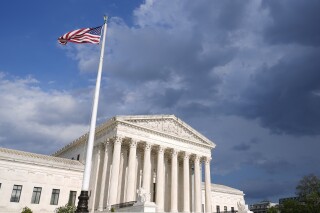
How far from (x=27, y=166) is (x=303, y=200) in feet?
176

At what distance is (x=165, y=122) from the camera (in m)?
56.4

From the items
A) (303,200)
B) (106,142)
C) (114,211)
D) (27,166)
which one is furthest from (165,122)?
(303,200)

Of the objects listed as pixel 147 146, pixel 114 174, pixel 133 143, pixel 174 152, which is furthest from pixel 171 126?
pixel 114 174

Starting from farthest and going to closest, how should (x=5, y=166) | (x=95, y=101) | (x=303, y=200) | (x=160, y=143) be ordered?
1. (x=303, y=200)
2. (x=160, y=143)
3. (x=5, y=166)
4. (x=95, y=101)

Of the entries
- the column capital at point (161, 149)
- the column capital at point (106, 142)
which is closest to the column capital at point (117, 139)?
the column capital at point (106, 142)

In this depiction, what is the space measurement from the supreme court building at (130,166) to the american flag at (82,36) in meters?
26.6

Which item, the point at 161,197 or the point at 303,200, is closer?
the point at 161,197

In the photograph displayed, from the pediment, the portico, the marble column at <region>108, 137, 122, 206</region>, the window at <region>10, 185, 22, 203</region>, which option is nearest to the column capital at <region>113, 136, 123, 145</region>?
the marble column at <region>108, 137, 122, 206</region>

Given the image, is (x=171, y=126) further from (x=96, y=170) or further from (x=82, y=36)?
(x=82, y=36)

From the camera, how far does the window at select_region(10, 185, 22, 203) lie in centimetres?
4506

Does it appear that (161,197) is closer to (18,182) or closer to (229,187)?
(18,182)

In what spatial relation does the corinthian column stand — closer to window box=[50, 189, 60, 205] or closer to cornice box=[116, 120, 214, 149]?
cornice box=[116, 120, 214, 149]

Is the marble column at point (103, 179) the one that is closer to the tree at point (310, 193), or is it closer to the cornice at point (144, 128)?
the cornice at point (144, 128)

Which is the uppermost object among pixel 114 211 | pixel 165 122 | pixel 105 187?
pixel 165 122
